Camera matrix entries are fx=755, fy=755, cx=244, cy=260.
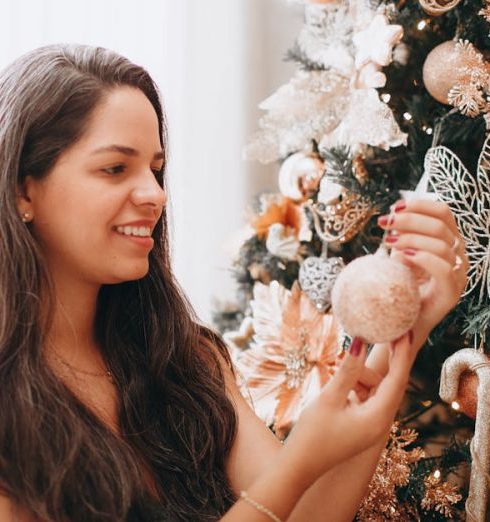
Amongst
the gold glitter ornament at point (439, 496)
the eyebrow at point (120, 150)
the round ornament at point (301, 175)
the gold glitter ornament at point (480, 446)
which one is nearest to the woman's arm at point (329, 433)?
the gold glitter ornament at point (480, 446)

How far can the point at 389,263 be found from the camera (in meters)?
0.92

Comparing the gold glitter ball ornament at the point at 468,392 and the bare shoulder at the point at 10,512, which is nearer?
the bare shoulder at the point at 10,512

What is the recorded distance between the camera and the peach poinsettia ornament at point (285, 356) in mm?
1561

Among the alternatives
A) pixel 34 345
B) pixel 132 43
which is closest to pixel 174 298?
pixel 34 345

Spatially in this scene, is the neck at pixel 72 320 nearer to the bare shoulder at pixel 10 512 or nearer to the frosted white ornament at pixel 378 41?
the bare shoulder at pixel 10 512

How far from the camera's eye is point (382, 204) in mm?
1377

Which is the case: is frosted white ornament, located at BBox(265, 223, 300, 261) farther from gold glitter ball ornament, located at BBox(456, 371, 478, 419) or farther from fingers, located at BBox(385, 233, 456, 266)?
fingers, located at BBox(385, 233, 456, 266)

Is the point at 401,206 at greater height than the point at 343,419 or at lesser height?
greater

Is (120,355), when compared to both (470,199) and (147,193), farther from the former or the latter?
(470,199)

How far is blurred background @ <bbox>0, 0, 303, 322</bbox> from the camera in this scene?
7.22ft

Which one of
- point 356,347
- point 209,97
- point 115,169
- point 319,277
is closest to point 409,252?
point 356,347

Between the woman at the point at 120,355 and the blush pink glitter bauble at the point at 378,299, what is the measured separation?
36 mm

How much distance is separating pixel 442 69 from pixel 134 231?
1.85 ft

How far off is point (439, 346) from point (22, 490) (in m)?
0.76
